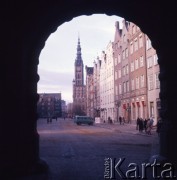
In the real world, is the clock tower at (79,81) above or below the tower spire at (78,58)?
below

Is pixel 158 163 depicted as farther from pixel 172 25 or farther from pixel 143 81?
pixel 143 81

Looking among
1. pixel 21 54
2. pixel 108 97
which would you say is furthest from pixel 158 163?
pixel 108 97

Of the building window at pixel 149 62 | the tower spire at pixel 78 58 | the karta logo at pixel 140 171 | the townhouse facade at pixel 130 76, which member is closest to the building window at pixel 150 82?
the townhouse facade at pixel 130 76

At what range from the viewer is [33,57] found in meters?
11.5

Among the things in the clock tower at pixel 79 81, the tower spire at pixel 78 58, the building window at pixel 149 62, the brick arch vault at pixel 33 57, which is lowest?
the brick arch vault at pixel 33 57

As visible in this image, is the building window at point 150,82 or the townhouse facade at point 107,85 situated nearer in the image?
the building window at point 150,82

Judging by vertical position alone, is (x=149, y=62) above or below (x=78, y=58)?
below

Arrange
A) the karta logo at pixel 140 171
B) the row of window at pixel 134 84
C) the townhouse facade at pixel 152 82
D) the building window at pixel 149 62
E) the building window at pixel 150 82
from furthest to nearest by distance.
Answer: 1. the row of window at pixel 134 84
2. the building window at pixel 150 82
3. the building window at pixel 149 62
4. the townhouse facade at pixel 152 82
5. the karta logo at pixel 140 171

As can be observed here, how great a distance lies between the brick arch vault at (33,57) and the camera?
9.77 metres

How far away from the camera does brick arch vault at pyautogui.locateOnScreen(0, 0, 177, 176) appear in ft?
32.1

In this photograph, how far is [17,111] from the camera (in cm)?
998

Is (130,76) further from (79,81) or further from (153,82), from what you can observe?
(79,81)

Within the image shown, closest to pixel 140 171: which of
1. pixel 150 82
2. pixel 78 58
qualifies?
pixel 150 82

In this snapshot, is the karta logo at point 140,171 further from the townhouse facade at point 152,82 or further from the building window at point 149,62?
the building window at point 149,62
